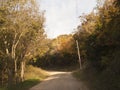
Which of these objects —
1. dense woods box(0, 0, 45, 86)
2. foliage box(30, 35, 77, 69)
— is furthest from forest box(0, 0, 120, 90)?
foliage box(30, 35, 77, 69)

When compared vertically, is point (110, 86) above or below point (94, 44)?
below

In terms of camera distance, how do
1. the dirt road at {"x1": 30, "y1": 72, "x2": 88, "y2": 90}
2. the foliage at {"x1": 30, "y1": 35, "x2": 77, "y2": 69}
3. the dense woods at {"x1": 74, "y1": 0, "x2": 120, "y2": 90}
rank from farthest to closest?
the foliage at {"x1": 30, "y1": 35, "x2": 77, "y2": 69}
the dirt road at {"x1": 30, "y1": 72, "x2": 88, "y2": 90}
the dense woods at {"x1": 74, "y1": 0, "x2": 120, "y2": 90}

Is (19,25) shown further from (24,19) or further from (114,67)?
(114,67)

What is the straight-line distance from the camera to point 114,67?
56.1 feet

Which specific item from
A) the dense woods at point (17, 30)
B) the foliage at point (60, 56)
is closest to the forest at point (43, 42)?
the dense woods at point (17, 30)

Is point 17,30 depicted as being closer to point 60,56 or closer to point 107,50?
point 107,50

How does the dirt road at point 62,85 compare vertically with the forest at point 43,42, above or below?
below

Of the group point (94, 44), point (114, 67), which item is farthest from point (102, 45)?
point (114, 67)

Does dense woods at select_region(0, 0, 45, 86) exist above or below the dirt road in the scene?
above

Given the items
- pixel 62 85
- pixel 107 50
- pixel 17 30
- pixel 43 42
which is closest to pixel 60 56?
pixel 43 42

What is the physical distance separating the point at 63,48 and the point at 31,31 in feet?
172

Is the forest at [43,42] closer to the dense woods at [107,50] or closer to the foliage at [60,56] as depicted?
the dense woods at [107,50]

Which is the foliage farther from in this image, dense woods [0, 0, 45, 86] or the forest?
dense woods [0, 0, 45, 86]

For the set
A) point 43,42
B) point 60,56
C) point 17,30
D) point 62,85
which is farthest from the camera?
point 60,56
